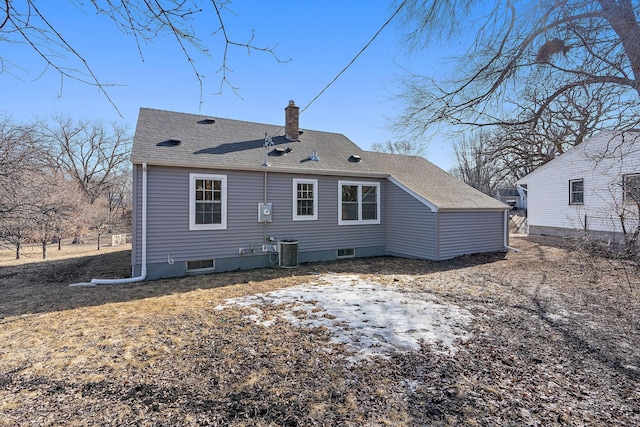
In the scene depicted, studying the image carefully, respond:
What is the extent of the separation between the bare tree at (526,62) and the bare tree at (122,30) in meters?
3.13

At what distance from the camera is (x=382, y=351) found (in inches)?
148

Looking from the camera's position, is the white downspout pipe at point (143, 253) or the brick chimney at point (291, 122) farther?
the brick chimney at point (291, 122)

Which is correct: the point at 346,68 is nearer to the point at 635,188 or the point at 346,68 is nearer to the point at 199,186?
the point at 199,186

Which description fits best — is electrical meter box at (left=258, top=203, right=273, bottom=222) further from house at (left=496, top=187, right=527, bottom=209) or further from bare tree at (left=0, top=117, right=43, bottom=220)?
house at (left=496, top=187, right=527, bottom=209)

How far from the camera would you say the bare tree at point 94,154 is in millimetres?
25250

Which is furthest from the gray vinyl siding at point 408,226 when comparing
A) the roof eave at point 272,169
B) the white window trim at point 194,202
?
the white window trim at point 194,202

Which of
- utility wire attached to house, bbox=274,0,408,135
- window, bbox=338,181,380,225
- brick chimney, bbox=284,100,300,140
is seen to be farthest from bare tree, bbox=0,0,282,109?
brick chimney, bbox=284,100,300,140

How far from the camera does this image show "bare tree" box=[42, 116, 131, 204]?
82.8 feet

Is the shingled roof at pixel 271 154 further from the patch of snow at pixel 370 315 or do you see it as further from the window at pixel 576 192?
the window at pixel 576 192

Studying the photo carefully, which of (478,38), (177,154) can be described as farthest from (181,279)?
(478,38)

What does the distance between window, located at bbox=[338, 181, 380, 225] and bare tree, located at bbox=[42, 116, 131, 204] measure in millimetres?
23584

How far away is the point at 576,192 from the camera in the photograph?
14711mm

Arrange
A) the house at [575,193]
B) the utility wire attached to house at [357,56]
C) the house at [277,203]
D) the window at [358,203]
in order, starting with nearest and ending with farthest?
the utility wire attached to house at [357,56], the house at [277,203], the window at [358,203], the house at [575,193]

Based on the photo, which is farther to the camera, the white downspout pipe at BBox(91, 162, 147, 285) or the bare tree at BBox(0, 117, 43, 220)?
the white downspout pipe at BBox(91, 162, 147, 285)
